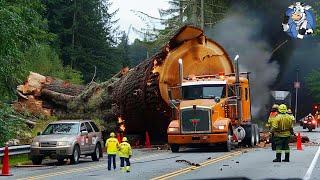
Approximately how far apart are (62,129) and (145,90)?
5.28 m

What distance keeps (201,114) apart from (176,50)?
14.0 feet

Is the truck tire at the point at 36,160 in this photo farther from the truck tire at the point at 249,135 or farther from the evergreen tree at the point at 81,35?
the evergreen tree at the point at 81,35

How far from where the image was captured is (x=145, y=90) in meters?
25.2

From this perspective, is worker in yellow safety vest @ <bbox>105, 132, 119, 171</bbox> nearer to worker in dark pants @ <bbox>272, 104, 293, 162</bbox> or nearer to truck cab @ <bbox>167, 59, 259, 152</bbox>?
worker in dark pants @ <bbox>272, 104, 293, 162</bbox>

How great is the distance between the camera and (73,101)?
92.2ft

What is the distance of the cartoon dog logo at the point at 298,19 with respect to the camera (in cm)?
3834

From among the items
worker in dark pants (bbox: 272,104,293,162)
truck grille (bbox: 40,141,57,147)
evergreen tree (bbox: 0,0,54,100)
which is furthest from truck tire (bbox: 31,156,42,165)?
worker in dark pants (bbox: 272,104,293,162)

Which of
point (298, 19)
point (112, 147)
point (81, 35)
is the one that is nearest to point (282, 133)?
point (112, 147)

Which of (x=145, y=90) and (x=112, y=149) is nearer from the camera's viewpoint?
(x=112, y=149)

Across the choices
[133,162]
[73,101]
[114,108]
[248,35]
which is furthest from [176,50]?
[248,35]

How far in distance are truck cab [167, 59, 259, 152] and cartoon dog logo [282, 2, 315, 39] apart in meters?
13.4

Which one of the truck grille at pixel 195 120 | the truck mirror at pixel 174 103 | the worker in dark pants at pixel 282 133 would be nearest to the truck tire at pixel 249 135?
the truck grille at pixel 195 120

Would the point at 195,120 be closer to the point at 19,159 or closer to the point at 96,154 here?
the point at 96,154

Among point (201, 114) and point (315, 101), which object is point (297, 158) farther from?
point (315, 101)
